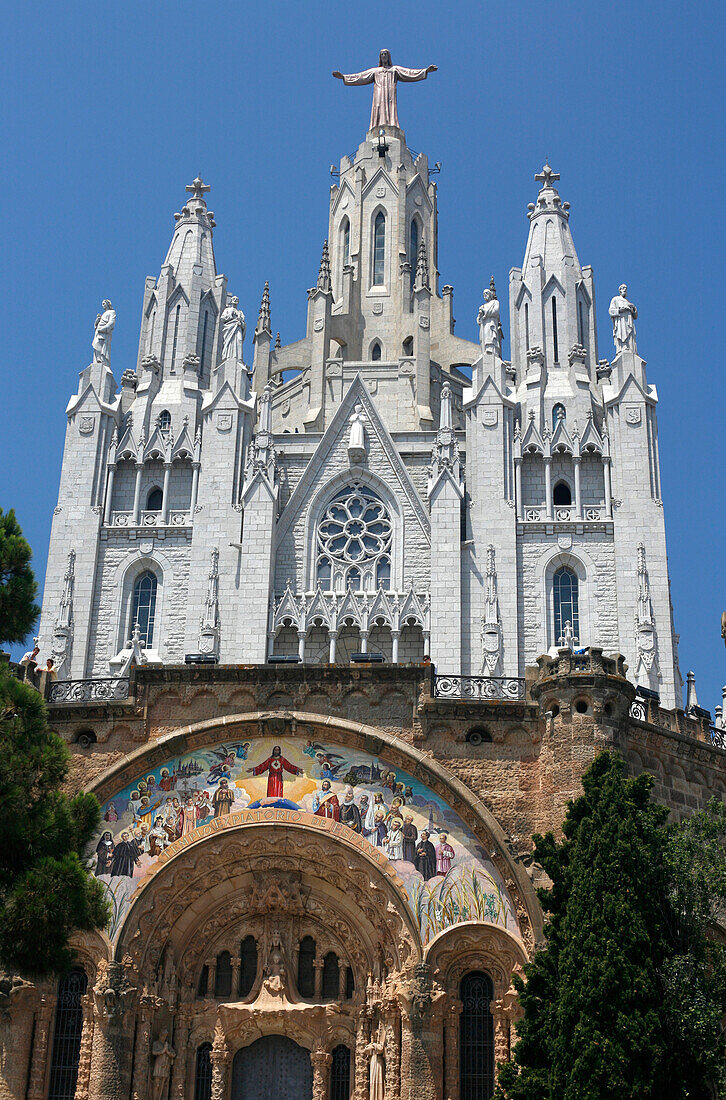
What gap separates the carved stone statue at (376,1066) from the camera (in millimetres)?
29203

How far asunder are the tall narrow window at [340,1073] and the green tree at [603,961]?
5317 mm

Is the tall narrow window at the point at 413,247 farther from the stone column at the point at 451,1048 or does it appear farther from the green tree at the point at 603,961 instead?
the stone column at the point at 451,1048

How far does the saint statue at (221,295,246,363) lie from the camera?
50.4 metres

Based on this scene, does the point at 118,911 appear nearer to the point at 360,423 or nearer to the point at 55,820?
the point at 55,820

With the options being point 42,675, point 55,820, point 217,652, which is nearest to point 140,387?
point 217,652

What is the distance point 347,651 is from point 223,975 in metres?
16.1

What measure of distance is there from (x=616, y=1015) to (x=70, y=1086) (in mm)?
11346

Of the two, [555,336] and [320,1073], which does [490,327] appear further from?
[320,1073]

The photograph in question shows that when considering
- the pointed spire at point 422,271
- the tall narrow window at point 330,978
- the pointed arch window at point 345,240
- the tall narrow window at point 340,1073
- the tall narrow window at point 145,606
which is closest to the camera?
the tall narrow window at point 340,1073

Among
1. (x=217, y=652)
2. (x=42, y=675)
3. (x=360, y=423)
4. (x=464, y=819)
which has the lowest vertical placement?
(x=464, y=819)

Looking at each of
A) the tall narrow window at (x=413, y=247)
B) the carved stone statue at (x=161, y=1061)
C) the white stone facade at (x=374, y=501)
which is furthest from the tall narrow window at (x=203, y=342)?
the carved stone statue at (x=161, y=1061)

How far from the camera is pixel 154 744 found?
30922 mm

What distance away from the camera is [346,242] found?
60.0 metres

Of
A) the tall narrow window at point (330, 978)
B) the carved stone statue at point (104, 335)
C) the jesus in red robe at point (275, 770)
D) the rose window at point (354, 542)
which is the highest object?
the carved stone statue at point (104, 335)
